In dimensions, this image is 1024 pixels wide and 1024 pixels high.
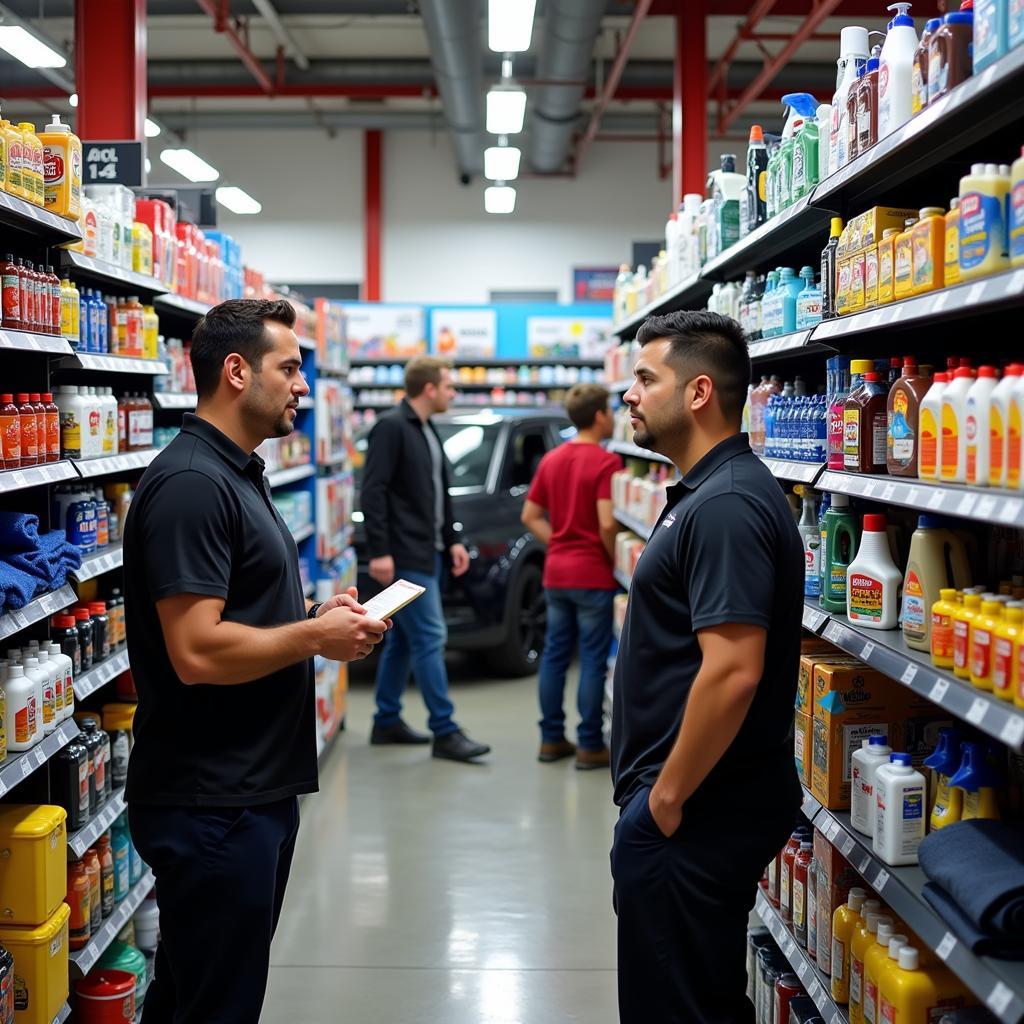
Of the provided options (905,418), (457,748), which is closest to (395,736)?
(457,748)

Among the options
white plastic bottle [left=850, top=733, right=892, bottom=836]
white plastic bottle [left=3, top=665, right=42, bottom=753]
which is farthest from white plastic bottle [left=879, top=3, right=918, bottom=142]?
white plastic bottle [left=3, top=665, right=42, bottom=753]

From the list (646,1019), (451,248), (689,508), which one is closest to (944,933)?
(646,1019)

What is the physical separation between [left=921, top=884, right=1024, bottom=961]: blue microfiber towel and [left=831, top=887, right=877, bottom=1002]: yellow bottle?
612 millimetres

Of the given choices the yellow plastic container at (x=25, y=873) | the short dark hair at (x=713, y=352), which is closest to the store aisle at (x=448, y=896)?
the yellow plastic container at (x=25, y=873)

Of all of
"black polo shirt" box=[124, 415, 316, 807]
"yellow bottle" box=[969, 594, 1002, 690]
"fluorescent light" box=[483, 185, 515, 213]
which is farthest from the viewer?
"fluorescent light" box=[483, 185, 515, 213]

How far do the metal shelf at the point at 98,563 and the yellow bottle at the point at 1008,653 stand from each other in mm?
2242

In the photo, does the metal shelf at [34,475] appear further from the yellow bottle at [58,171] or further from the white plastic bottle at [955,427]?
the white plastic bottle at [955,427]

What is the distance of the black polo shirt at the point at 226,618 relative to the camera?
95.3 inches

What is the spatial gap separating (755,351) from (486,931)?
2246 millimetres

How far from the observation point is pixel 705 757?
224cm

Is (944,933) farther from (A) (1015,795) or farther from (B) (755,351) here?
(B) (755,351)

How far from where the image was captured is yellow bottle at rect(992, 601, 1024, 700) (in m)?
1.91

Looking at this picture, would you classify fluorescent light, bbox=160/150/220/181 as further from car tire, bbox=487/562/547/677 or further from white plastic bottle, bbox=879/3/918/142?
white plastic bottle, bbox=879/3/918/142

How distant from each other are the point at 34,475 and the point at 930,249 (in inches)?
81.6
